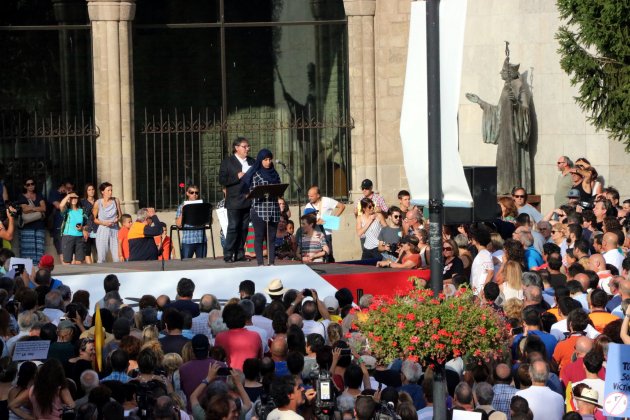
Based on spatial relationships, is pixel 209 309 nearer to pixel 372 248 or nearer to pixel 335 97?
pixel 372 248

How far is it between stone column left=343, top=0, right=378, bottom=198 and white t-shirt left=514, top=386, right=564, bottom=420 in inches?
619

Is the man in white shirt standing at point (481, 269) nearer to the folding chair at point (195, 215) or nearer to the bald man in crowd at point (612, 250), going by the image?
the bald man in crowd at point (612, 250)

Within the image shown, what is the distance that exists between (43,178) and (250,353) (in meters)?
14.8

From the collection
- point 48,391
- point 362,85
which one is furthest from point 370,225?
point 48,391

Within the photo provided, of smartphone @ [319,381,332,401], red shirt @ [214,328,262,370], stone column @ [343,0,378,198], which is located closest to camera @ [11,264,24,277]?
red shirt @ [214,328,262,370]

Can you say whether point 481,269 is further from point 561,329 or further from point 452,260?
point 561,329

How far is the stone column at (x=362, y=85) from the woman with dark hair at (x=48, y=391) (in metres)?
16.2

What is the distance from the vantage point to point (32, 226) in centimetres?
2380

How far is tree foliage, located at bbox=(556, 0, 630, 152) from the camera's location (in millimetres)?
22547

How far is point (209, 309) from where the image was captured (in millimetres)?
14422

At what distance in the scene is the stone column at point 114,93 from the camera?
26.3 meters

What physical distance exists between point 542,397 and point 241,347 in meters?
2.64

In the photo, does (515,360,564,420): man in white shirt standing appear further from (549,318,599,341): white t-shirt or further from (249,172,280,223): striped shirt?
(249,172,280,223): striped shirt

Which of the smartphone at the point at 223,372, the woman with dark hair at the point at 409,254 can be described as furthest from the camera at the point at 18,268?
the smartphone at the point at 223,372
